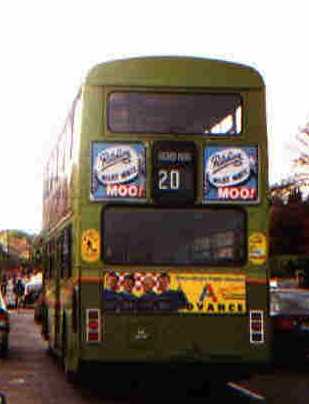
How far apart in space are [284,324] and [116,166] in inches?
290

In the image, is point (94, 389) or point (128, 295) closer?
point (128, 295)

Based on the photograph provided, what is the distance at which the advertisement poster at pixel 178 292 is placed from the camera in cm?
1448

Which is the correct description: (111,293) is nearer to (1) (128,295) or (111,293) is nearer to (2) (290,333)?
(1) (128,295)

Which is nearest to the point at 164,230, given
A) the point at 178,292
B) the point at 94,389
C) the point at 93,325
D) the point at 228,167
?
the point at 178,292

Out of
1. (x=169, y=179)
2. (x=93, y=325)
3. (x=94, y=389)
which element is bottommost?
(x=94, y=389)

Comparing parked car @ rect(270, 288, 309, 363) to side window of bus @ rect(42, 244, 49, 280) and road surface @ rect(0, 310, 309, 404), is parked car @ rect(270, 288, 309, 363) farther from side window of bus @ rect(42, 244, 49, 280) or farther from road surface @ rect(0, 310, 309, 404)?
side window of bus @ rect(42, 244, 49, 280)

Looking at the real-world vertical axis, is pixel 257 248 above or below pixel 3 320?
above

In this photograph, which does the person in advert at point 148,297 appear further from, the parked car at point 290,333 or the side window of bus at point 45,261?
the side window of bus at point 45,261

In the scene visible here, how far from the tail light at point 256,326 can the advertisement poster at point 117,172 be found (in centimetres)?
212

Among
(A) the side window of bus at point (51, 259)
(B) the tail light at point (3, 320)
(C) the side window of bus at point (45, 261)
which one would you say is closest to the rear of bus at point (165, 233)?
(A) the side window of bus at point (51, 259)

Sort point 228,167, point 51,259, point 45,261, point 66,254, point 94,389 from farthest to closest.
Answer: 1. point 45,261
2. point 51,259
3. point 94,389
4. point 66,254
5. point 228,167

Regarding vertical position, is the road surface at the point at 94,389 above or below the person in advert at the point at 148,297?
below

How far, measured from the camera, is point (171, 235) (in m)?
14.5

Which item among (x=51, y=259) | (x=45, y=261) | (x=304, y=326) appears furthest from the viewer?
(x=45, y=261)
